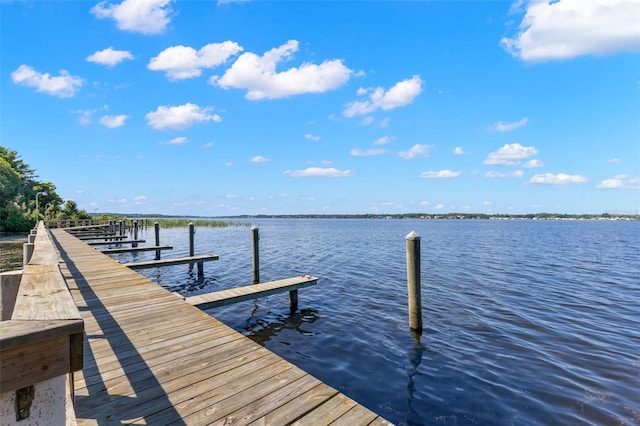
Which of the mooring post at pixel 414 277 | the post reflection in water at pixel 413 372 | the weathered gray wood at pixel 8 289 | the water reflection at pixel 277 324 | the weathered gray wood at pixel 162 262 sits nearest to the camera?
the weathered gray wood at pixel 8 289

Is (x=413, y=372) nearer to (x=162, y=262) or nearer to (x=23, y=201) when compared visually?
(x=162, y=262)

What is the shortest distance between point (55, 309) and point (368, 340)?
7.08 meters

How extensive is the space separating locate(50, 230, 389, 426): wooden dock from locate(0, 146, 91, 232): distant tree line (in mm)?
49044

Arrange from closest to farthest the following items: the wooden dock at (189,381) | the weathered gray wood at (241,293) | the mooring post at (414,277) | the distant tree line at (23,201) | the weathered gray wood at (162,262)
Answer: the wooden dock at (189,381) → the weathered gray wood at (241,293) → the mooring post at (414,277) → the weathered gray wood at (162,262) → the distant tree line at (23,201)

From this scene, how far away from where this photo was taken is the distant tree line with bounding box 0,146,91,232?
4300cm

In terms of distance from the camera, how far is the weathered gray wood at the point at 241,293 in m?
7.37

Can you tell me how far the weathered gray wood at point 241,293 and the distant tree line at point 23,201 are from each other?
46691 millimetres

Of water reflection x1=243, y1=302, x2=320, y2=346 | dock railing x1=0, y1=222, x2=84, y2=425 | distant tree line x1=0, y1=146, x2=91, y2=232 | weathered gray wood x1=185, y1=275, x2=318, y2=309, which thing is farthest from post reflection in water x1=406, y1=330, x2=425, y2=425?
distant tree line x1=0, y1=146, x2=91, y2=232

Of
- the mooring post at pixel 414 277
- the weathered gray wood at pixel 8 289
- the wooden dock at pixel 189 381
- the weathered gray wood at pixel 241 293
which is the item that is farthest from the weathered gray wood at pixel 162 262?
the weathered gray wood at pixel 8 289

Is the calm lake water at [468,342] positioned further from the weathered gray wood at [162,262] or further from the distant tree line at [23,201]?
the distant tree line at [23,201]

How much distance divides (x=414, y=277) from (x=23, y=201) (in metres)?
64.0

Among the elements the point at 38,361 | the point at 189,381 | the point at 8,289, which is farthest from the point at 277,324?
the point at 38,361

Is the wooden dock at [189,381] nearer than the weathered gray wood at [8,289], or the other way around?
the weathered gray wood at [8,289]

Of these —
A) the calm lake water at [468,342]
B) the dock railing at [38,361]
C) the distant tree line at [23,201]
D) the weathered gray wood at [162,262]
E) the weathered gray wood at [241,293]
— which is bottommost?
the calm lake water at [468,342]
